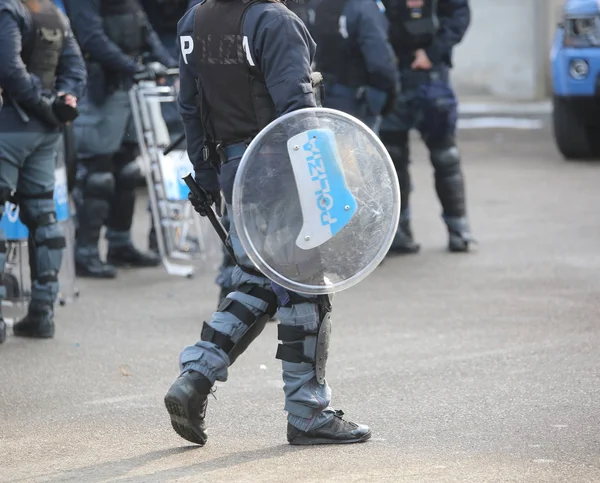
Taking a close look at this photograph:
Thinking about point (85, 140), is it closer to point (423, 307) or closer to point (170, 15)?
point (170, 15)

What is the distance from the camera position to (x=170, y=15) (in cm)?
987

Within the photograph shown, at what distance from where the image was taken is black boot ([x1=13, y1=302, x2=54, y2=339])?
747cm

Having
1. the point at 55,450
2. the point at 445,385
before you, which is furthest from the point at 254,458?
the point at 445,385

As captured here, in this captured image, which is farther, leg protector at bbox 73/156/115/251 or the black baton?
leg protector at bbox 73/156/115/251

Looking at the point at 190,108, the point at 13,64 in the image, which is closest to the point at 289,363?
the point at 190,108

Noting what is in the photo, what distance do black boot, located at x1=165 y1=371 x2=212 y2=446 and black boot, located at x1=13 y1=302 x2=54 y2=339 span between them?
2.49m

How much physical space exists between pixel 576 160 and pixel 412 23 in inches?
213

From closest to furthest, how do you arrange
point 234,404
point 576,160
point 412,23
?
point 234,404, point 412,23, point 576,160

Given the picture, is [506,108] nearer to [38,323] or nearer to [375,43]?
[375,43]

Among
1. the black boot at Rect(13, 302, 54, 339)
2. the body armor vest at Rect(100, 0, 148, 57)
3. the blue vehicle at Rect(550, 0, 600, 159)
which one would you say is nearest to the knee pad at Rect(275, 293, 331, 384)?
the black boot at Rect(13, 302, 54, 339)

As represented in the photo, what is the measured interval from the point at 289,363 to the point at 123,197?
4777mm

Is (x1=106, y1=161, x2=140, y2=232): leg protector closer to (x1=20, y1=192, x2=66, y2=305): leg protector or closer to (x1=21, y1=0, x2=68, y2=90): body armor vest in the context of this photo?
(x1=20, y1=192, x2=66, y2=305): leg protector

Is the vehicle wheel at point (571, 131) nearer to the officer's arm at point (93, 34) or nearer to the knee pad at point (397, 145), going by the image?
the knee pad at point (397, 145)

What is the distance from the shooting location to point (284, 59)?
496 cm
